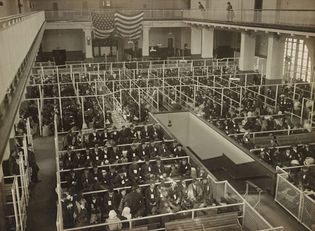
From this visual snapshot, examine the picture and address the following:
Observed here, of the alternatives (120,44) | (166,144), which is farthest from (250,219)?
(120,44)

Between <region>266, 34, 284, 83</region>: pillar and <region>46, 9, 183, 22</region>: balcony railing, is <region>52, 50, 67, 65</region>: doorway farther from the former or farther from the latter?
<region>266, 34, 284, 83</region>: pillar

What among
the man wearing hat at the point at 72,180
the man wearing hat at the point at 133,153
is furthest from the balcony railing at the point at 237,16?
the man wearing hat at the point at 72,180

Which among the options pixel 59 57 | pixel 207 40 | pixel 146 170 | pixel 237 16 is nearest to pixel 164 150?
pixel 146 170

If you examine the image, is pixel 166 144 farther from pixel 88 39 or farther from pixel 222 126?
pixel 88 39

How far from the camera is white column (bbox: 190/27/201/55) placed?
132 feet

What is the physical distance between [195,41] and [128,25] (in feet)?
32.6

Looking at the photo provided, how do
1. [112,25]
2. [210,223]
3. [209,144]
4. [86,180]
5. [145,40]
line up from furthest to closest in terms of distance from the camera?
[145,40], [112,25], [209,144], [86,180], [210,223]

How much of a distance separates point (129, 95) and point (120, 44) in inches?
922

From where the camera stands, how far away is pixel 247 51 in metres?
29.7

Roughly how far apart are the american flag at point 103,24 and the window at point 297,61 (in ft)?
47.3

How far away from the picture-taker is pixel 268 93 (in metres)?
23.7

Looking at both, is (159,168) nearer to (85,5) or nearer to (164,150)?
(164,150)

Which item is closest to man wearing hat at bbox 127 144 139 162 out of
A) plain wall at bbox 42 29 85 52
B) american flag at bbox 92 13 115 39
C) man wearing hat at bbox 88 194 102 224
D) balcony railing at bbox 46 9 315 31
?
man wearing hat at bbox 88 194 102 224

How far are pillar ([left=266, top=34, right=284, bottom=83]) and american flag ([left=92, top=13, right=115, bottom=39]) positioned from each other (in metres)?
13.6
